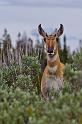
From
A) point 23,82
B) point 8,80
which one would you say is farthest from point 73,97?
point 8,80

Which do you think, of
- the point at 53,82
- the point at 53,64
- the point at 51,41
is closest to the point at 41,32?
the point at 51,41

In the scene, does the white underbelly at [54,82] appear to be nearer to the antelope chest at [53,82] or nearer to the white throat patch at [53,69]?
the antelope chest at [53,82]

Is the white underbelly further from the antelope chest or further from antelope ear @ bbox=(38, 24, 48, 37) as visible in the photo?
antelope ear @ bbox=(38, 24, 48, 37)

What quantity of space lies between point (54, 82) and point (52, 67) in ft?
1.16

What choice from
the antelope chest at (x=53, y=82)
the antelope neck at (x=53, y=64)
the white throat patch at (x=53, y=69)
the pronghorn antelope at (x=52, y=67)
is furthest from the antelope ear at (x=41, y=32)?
the antelope chest at (x=53, y=82)

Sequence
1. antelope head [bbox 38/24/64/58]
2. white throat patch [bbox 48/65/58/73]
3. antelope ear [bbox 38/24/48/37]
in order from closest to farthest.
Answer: antelope head [bbox 38/24/64/58], antelope ear [bbox 38/24/48/37], white throat patch [bbox 48/65/58/73]

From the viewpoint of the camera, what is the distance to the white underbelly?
860 cm

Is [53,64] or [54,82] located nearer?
[54,82]

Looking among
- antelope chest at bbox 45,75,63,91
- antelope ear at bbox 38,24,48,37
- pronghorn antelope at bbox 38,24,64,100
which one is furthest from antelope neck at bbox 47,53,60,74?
antelope ear at bbox 38,24,48,37

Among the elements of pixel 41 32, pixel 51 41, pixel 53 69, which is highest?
pixel 41 32

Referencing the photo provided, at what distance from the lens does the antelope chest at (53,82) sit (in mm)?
8609

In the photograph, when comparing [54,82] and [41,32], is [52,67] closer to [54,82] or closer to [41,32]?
[54,82]

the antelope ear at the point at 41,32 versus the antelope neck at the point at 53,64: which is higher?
the antelope ear at the point at 41,32

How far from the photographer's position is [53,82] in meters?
8.71
